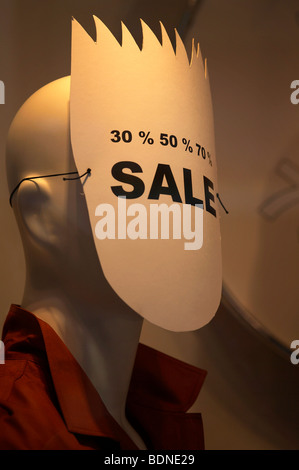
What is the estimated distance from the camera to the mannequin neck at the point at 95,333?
2.93 ft

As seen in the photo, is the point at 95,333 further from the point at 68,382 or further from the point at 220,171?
the point at 220,171

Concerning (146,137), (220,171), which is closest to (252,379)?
(220,171)

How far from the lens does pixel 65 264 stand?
888 mm

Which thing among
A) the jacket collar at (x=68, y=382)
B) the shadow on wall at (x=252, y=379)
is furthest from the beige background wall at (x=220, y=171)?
the jacket collar at (x=68, y=382)

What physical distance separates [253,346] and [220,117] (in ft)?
1.86

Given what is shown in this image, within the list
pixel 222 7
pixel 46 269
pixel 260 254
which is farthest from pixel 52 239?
pixel 222 7

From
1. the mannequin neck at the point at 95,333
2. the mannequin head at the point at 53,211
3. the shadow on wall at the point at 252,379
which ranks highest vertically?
the mannequin head at the point at 53,211

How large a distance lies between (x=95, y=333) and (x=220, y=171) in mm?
632

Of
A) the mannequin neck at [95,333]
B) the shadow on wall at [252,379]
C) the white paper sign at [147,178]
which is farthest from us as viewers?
the shadow on wall at [252,379]

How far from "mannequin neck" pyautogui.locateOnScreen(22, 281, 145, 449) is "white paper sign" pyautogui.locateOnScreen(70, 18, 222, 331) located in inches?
5.6

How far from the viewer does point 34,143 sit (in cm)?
91

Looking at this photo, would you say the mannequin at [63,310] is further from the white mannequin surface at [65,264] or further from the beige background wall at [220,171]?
the beige background wall at [220,171]

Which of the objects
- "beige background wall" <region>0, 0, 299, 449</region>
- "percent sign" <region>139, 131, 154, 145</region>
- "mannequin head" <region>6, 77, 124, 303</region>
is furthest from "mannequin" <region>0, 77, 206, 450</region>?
"beige background wall" <region>0, 0, 299, 449</region>

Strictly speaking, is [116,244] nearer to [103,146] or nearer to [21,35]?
[103,146]
